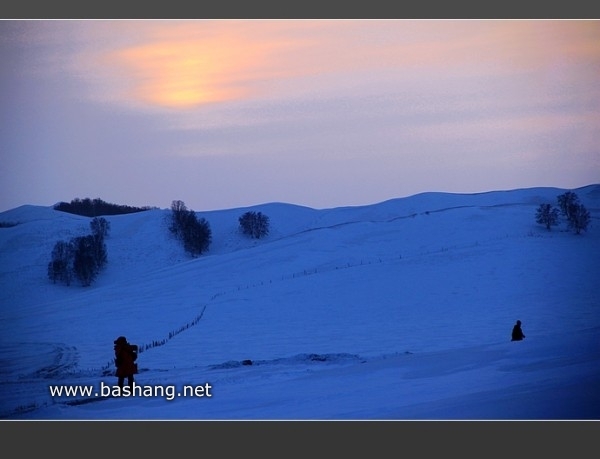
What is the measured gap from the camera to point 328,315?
2009 centimetres

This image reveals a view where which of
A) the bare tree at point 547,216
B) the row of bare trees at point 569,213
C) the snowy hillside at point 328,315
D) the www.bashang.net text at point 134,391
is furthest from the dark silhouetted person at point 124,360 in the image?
the bare tree at point 547,216

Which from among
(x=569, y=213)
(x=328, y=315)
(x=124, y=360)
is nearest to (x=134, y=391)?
(x=124, y=360)

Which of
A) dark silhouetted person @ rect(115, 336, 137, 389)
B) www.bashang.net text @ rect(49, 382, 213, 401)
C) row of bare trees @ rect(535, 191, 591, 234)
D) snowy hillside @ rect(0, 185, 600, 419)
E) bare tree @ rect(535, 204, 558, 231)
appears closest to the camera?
snowy hillside @ rect(0, 185, 600, 419)

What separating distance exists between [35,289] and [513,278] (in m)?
14.1

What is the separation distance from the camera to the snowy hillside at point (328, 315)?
10766 millimetres

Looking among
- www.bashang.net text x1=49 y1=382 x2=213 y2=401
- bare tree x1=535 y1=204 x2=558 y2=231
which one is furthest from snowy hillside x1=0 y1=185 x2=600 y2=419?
bare tree x1=535 y1=204 x2=558 y2=231

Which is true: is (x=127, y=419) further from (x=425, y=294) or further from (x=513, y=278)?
(x=513, y=278)

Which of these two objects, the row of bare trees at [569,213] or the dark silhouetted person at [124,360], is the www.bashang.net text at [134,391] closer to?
the dark silhouetted person at [124,360]

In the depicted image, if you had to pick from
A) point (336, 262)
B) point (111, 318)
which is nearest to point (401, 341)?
point (111, 318)

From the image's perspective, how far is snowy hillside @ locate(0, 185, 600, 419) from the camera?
424 inches

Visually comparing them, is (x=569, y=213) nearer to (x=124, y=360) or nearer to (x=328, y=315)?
(x=328, y=315)

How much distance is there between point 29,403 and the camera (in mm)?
11484

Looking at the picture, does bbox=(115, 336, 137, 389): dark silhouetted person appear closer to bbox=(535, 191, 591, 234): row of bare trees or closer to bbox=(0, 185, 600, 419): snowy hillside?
bbox=(0, 185, 600, 419): snowy hillside

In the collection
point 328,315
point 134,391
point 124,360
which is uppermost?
point 328,315
